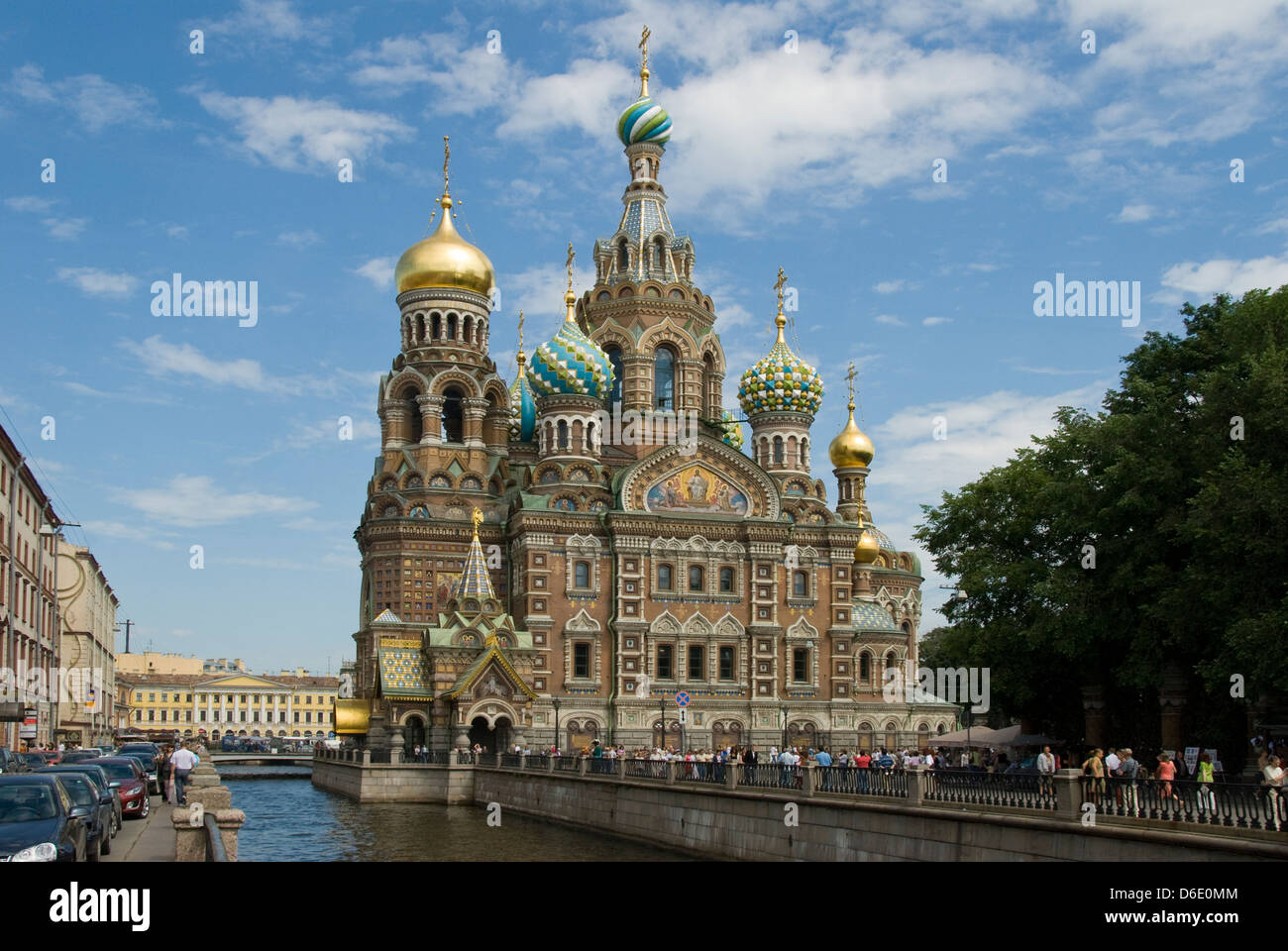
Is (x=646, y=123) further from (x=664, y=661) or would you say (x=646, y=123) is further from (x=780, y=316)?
(x=664, y=661)

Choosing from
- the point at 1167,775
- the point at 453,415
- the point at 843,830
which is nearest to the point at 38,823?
the point at 843,830

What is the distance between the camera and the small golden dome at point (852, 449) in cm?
6981

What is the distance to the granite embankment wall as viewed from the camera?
17250 mm

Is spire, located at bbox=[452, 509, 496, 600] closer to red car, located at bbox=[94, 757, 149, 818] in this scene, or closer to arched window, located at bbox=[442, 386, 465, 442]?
arched window, located at bbox=[442, 386, 465, 442]

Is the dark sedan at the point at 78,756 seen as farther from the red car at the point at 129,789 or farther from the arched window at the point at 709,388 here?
the arched window at the point at 709,388

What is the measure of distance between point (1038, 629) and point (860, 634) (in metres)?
26.4

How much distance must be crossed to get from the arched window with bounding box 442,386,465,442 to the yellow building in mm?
79270

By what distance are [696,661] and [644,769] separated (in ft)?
73.1

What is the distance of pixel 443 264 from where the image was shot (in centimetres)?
6150

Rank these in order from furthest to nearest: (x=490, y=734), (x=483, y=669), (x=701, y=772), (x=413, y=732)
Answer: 1. (x=490, y=734)
2. (x=413, y=732)
3. (x=483, y=669)
4. (x=701, y=772)
